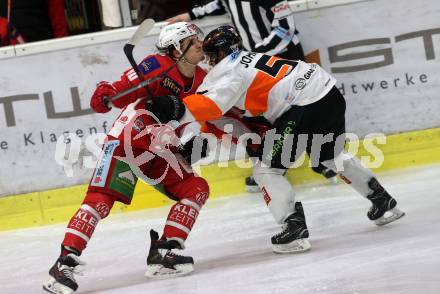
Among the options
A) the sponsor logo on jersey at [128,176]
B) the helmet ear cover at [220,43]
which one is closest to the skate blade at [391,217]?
the helmet ear cover at [220,43]

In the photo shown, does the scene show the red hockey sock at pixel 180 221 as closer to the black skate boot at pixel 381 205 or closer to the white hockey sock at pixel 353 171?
the white hockey sock at pixel 353 171

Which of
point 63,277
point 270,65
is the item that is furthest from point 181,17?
point 63,277

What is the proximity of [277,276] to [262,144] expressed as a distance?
2.48ft

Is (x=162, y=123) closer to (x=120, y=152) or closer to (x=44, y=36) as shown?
(x=120, y=152)

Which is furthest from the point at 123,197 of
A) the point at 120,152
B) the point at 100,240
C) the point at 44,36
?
the point at 44,36

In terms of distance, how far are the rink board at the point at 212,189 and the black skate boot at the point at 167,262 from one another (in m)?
1.75

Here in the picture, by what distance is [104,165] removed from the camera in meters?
3.87

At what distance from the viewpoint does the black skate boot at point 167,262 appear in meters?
3.83

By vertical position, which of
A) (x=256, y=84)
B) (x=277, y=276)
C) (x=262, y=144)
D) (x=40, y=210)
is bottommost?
(x=40, y=210)

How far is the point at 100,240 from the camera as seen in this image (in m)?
4.96

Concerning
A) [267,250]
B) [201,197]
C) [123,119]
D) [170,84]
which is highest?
[170,84]

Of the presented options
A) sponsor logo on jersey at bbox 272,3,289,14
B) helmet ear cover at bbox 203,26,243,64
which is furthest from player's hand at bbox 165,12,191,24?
helmet ear cover at bbox 203,26,243,64

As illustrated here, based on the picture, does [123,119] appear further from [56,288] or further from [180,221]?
[56,288]

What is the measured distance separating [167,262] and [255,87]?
82cm
